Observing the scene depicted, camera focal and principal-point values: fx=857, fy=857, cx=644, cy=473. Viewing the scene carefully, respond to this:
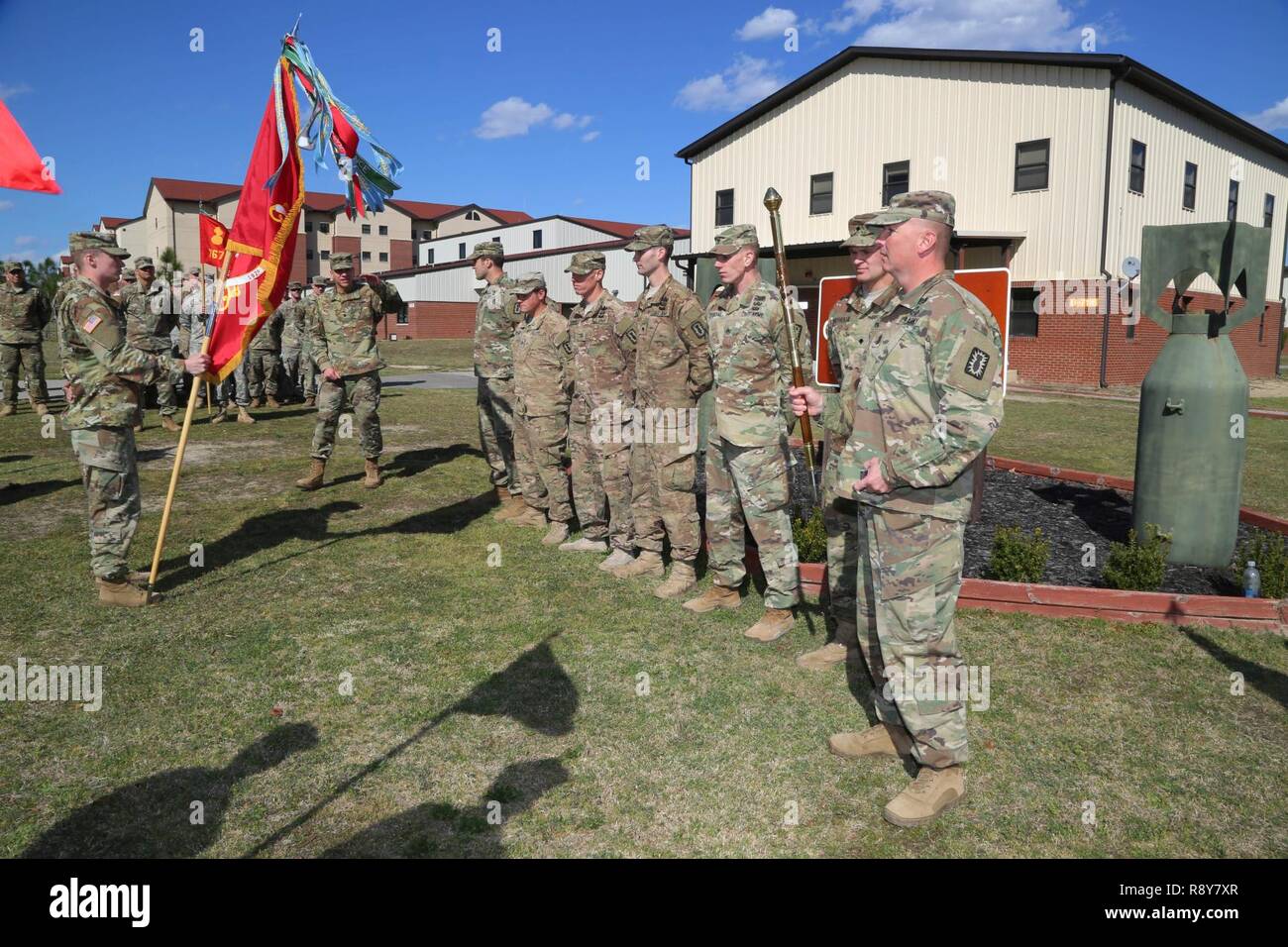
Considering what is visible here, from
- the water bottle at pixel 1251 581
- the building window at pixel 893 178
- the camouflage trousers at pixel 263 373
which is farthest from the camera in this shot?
the building window at pixel 893 178

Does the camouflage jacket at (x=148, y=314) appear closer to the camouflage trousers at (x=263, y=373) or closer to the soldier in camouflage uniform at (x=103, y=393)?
the camouflage trousers at (x=263, y=373)

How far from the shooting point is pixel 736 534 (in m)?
5.83

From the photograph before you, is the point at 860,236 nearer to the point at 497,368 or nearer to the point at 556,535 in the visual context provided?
the point at 556,535

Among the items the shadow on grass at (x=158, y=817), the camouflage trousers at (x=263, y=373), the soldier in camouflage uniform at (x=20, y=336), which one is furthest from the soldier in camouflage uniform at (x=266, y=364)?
the shadow on grass at (x=158, y=817)

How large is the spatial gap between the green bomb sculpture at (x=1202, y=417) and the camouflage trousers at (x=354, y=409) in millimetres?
7558

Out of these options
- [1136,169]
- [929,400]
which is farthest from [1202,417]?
[1136,169]

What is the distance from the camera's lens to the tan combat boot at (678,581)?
20.3ft

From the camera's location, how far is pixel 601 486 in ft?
24.4

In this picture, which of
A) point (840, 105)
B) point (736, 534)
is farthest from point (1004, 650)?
point (840, 105)

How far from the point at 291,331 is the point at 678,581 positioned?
43.6ft

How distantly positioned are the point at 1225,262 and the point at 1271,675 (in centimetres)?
345

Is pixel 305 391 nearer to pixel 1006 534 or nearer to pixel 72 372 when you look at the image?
pixel 72 372

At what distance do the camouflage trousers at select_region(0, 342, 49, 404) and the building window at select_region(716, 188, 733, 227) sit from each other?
71.0 feet
